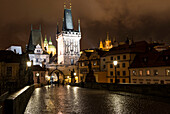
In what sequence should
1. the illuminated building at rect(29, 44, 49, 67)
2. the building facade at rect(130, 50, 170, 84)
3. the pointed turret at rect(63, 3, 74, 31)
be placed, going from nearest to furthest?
the building facade at rect(130, 50, 170, 84) < the illuminated building at rect(29, 44, 49, 67) < the pointed turret at rect(63, 3, 74, 31)

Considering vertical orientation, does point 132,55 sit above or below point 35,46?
below

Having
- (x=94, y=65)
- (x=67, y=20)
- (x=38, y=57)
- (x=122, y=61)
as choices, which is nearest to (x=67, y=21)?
(x=67, y=20)

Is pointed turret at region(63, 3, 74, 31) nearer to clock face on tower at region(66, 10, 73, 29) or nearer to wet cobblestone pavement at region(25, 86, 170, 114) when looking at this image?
clock face on tower at region(66, 10, 73, 29)

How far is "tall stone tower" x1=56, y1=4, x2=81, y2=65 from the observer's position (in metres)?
100

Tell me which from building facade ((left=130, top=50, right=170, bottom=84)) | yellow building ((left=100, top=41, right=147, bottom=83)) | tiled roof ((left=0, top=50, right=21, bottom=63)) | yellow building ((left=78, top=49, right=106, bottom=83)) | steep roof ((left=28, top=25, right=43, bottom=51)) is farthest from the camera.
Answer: steep roof ((left=28, top=25, right=43, bottom=51))

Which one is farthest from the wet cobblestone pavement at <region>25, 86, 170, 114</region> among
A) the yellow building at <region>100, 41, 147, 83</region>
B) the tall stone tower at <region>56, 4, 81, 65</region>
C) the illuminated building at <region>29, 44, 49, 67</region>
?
the illuminated building at <region>29, 44, 49, 67</region>

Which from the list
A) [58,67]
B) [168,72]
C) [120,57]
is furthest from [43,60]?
[168,72]

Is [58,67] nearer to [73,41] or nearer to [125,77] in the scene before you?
[73,41]

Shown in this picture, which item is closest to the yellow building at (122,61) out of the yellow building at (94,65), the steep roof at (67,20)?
the yellow building at (94,65)

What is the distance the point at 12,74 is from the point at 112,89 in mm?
21794

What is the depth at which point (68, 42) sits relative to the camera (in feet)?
338

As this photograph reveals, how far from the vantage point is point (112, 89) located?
26359mm

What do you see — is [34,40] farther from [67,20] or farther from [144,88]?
[144,88]

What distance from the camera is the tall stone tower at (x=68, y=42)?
100m
